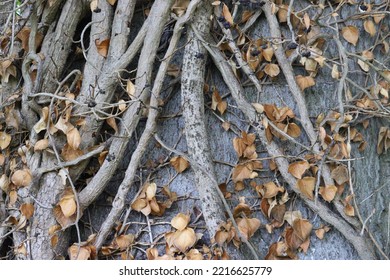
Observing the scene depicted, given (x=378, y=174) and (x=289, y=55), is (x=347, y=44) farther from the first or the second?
(x=378, y=174)

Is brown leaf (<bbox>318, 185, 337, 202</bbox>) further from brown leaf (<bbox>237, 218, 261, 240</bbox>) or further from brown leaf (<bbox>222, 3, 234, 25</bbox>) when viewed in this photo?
brown leaf (<bbox>222, 3, 234, 25</bbox>)

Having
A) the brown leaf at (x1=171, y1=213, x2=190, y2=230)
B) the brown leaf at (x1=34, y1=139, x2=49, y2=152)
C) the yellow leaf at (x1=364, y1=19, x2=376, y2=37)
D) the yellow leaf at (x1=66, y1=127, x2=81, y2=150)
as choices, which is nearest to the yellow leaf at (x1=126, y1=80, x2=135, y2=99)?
the yellow leaf at (x1=66, y1=127, x2=81, y2=150)

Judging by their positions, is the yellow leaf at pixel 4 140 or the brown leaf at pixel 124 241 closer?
the brown leaf at pixel 124 241

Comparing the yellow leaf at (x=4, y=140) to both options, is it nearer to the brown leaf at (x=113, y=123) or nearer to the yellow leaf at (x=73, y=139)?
the yellow leaf at (x=73, y=139)

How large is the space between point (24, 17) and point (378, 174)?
150 cm

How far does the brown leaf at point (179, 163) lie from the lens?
6.09 ft

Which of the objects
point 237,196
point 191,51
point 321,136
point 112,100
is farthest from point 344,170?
point 112,100

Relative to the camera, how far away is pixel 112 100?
1.95m

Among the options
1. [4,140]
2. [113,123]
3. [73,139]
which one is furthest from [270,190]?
[4,140]

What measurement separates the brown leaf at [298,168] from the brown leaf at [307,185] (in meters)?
0.02

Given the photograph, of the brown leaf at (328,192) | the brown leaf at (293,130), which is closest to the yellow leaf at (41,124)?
the brown leaf at (293,130)

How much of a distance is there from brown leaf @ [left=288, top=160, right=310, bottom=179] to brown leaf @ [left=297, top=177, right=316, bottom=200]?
21mm

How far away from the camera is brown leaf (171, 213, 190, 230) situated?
1.76m

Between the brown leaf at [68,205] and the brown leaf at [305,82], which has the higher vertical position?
the brown leaf at [68,205]
